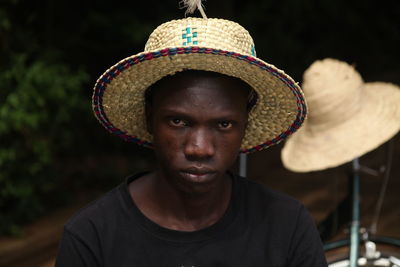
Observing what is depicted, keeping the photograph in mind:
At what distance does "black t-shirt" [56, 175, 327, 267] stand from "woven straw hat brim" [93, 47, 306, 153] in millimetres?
250

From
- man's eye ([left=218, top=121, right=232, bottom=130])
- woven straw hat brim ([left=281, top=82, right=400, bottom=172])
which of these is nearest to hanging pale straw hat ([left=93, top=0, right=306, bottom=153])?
man's eye ([left=218, top=121, right=232, bottom=130])

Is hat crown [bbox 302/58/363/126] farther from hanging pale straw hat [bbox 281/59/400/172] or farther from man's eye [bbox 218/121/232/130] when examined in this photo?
man's eye [bbox 218/121/232/130]

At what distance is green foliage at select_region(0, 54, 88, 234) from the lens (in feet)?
18.3

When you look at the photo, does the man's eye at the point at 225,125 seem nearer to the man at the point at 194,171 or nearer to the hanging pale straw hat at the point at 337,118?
the man at the point at 194,171

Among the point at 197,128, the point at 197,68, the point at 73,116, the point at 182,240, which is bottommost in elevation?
the point at 73,116

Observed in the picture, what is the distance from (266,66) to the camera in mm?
2080

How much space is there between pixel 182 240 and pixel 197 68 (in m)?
0.51

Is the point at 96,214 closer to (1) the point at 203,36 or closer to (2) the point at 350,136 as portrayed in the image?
(1) the point at 203,36

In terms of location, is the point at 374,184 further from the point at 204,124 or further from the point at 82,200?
the point at 204,124

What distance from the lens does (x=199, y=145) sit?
206 centimetres

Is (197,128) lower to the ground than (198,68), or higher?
lower

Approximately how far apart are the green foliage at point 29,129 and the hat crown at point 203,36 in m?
3.52

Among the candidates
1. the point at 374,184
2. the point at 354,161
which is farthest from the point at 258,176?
the point at 354,161

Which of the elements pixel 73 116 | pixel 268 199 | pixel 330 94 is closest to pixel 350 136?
pixel 330 94
